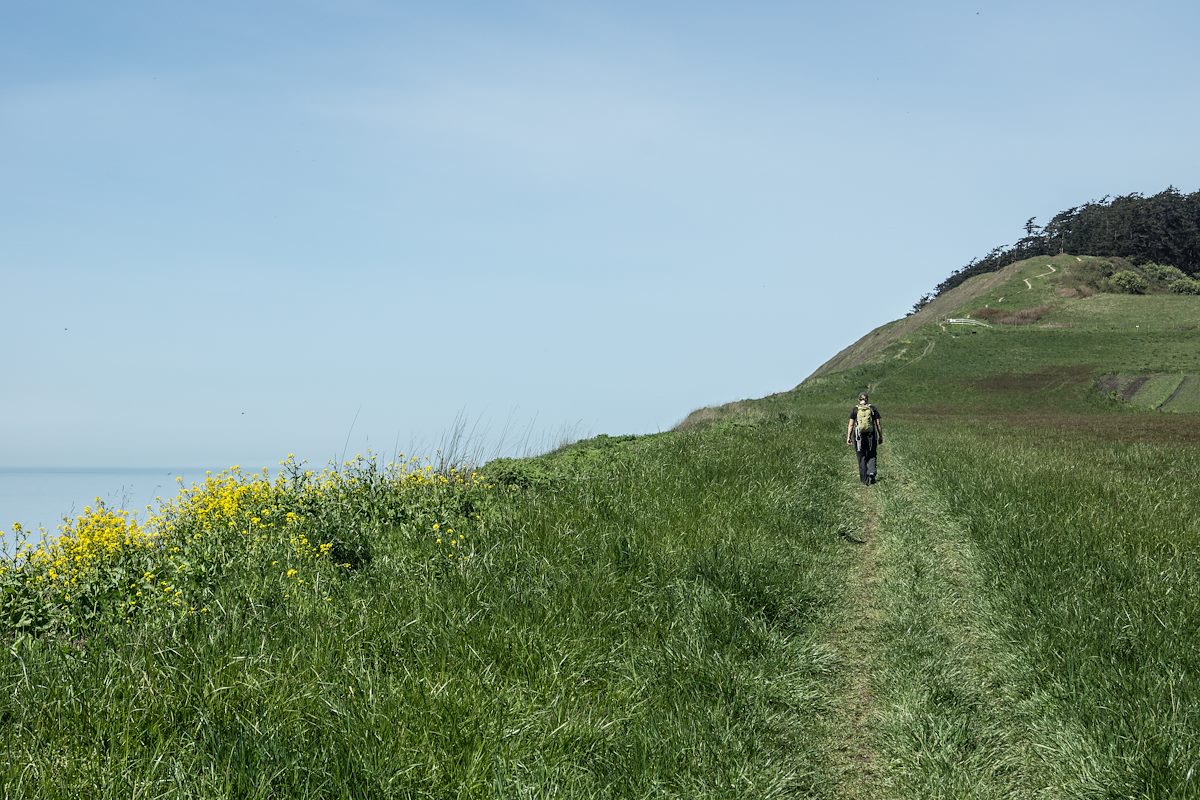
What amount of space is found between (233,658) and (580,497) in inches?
212

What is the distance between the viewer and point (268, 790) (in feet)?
11.6

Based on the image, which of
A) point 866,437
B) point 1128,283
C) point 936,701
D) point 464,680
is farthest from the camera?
point 1128,283

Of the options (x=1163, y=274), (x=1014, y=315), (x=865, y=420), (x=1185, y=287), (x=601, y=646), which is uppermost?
(x=1163, y=274)

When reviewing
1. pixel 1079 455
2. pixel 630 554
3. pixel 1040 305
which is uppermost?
pixel 1040 305

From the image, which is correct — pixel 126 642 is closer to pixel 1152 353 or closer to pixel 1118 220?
pixel 1152 353

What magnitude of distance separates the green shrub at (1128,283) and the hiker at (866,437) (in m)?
85.8

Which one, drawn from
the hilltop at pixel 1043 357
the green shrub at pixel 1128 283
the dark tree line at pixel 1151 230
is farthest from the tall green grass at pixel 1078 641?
the dark tree line at pixel 1151 230

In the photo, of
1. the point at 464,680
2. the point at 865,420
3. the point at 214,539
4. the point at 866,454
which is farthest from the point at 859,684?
the point at 865,420

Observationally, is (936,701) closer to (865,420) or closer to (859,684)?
(859,684)

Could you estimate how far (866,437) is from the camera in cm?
1669

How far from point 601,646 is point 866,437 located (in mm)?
12295

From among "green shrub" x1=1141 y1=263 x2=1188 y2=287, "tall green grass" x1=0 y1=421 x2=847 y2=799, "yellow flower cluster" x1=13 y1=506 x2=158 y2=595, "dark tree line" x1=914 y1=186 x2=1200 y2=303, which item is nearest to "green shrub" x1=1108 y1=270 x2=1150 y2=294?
"green shrub" x1=1141 y1=263 x2=1188 y2=287

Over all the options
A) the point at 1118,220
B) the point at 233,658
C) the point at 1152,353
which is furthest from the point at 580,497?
the point at 1118,220

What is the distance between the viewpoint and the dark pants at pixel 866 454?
16.7 metres
